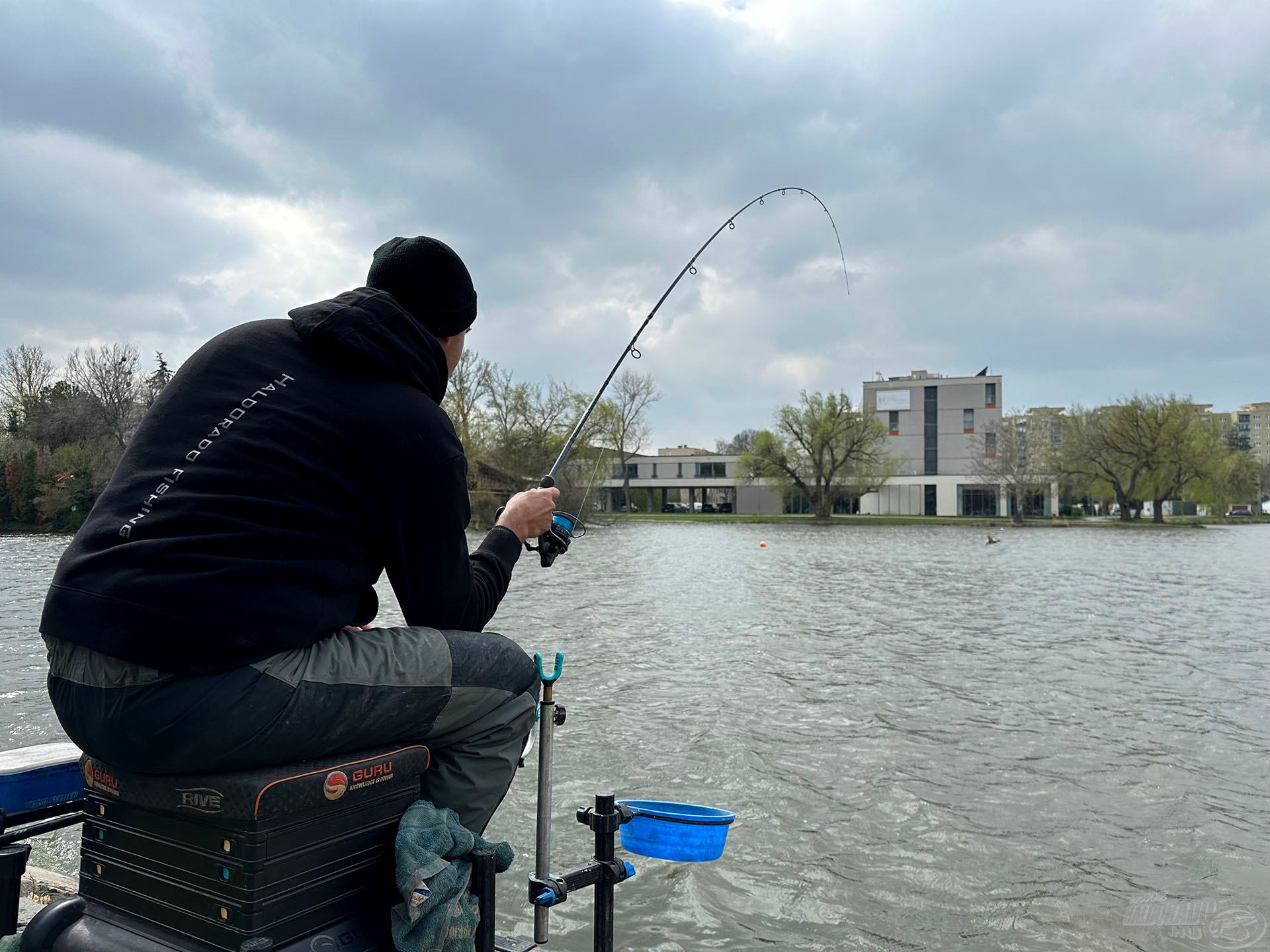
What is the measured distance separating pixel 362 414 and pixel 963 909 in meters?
3.31

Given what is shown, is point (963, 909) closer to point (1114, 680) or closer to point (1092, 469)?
point (1114, 680)

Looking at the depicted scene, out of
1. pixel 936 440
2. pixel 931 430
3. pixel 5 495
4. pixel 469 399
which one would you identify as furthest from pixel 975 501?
pixel 5 495

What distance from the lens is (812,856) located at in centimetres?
429

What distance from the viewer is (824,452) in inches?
2559

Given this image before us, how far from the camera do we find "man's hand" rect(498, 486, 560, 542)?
2.57 meters

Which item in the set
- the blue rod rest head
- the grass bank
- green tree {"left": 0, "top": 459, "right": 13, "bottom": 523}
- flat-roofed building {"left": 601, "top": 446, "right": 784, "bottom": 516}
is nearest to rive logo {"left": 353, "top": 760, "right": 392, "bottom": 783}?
the blue rod rest head

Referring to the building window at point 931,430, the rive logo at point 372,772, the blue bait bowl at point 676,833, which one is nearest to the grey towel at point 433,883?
the rive logo at point 372,772

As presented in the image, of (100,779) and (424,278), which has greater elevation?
(424,278)

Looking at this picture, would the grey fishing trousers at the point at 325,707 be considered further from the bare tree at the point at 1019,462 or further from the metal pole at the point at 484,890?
the bare tree at the point at 1019,462

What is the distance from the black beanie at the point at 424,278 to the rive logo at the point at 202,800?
1.13 metres

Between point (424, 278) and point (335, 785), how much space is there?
116cm

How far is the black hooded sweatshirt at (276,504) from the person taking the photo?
1666 millimetres

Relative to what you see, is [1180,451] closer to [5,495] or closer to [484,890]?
[5,495]

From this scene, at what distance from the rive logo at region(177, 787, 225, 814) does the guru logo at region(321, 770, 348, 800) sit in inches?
7.1
